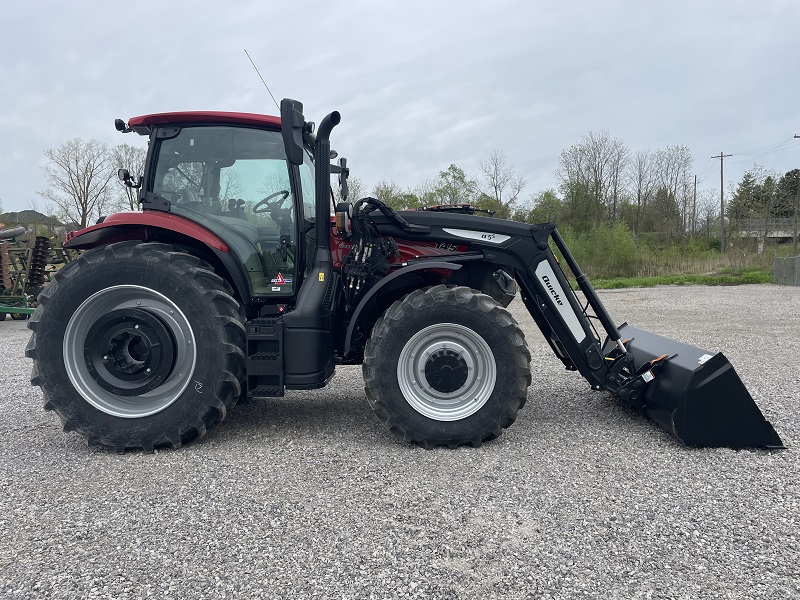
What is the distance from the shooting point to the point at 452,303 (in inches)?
150

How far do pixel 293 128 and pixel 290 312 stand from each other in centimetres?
127

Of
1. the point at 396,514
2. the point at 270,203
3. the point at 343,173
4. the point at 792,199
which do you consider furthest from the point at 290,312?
the point at 792,199

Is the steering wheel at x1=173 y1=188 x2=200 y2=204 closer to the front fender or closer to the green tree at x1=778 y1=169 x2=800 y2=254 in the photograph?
the front fender

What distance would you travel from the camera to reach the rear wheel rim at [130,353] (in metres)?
3.86

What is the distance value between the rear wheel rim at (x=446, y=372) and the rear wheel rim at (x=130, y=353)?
151cm

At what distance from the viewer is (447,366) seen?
12.5ft

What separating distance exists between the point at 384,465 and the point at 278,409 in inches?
66.1

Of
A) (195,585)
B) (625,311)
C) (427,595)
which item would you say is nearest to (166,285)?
(195,585)

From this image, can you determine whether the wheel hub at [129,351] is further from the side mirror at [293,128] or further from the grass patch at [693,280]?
the grass patch at [693,280]

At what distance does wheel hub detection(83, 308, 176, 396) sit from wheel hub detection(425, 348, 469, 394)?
1793mm

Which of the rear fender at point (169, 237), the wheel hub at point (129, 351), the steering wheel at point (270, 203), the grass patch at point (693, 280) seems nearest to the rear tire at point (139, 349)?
the wheel hub at point (129, 351)

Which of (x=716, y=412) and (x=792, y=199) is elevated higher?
(x=792, y=199)

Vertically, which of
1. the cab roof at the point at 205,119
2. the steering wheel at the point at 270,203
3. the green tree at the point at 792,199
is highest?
the green tree at the point at 792,199

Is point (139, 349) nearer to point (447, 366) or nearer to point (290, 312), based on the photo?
point (290, 312)
